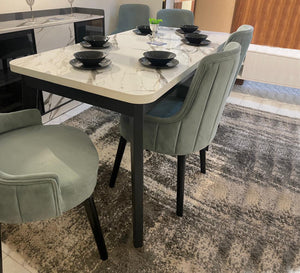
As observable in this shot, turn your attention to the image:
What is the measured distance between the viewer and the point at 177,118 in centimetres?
134

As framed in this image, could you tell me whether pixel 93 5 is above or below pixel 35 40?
above

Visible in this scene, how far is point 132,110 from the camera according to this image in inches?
44.9

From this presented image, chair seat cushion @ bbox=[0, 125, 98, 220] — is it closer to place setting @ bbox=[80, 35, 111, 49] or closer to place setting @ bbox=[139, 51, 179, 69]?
place setting @ bbox=[139, 51, 179, 69]

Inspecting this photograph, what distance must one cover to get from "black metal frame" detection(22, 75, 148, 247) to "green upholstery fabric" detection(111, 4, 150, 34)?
2396 millimetres

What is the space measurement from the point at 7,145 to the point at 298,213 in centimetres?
165

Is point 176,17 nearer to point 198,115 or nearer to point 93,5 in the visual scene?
point 93,5

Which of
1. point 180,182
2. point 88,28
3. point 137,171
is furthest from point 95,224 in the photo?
point 88,28

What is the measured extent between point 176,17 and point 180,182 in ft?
6.51

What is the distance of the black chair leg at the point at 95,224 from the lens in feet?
4.05

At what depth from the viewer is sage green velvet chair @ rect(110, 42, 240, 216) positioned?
120 centimetres

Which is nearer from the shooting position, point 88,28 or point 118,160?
point 118,160

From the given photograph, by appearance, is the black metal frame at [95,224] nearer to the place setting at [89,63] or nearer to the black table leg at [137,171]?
the black table leg at [137,171]

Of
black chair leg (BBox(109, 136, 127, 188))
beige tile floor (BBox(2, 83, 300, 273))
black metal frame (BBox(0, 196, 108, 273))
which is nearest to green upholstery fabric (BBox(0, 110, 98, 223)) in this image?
black metal frame (BBox(0, 196, 108, 273))

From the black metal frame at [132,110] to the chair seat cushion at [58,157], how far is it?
0.18 meters
